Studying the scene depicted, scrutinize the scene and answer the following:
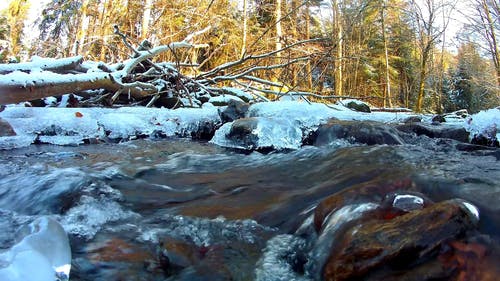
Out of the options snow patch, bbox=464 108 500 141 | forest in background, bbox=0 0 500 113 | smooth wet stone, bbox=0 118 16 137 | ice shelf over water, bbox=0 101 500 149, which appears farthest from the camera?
forest in background, bbox=0 0 500 113

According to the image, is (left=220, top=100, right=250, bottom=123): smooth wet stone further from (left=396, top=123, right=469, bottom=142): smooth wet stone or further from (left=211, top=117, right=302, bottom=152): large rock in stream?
(left=396, top=123, right=469, bottom=142): smooth wet stone

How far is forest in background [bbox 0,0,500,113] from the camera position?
37.9 feet

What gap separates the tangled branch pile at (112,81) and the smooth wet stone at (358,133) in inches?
A: 51.6

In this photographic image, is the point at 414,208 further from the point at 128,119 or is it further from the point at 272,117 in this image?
the point at 128,119

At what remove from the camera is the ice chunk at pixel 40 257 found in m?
1.12

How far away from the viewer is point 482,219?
4.66ft

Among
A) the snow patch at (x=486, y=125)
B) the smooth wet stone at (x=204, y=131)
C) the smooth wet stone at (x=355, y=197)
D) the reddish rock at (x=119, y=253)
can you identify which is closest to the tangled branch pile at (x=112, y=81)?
the smooth wet stone at (x=204, y=131)

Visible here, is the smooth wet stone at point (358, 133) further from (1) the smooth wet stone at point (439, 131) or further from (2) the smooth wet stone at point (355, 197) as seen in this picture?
(2) the smooth wet stone at point (355, 197)

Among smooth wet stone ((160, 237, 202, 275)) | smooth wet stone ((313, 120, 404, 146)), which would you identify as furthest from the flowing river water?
smooth wet stone ((313, 120, 404, 146))

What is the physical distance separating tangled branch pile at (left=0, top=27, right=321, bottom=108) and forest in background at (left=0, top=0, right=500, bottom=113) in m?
0.46

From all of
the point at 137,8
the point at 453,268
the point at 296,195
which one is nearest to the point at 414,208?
the point at 453,268

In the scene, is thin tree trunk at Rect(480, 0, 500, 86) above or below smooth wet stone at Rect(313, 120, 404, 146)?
above

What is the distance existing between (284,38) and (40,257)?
5382 mm

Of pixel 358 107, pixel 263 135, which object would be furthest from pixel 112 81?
pixel 358 107
